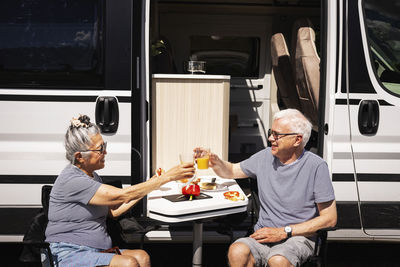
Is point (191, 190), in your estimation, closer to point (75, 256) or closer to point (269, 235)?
point (269, 235)

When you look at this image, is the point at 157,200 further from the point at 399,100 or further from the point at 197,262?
the point at 399,100

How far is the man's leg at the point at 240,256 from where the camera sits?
8.70ft

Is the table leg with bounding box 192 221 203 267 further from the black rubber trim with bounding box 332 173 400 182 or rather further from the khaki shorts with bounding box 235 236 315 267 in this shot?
the black rubber trim with bounding box 332 173 400 182

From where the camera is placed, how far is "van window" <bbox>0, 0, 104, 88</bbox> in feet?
10.5

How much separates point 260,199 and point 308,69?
136 cm

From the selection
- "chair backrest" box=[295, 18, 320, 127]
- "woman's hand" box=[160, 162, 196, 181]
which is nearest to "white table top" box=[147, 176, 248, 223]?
"woman's hand" box=[160, 162, 196, 181]

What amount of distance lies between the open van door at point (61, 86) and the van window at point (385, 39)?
1.49 meters

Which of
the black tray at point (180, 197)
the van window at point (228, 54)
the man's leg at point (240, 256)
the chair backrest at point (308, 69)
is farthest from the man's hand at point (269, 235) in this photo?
the van window at point (228, 54)

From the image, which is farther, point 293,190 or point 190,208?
point 293,190

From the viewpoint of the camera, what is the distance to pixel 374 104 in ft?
10.6

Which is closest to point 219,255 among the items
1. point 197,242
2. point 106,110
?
point 197,242

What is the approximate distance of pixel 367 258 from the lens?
4.04m

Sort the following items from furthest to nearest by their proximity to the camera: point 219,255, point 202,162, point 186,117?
1. point 219,255
2. point 186,117
3. point 202,162

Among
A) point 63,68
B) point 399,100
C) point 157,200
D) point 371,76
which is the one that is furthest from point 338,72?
point 63,68
